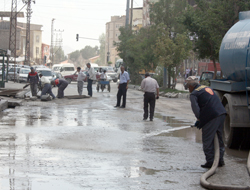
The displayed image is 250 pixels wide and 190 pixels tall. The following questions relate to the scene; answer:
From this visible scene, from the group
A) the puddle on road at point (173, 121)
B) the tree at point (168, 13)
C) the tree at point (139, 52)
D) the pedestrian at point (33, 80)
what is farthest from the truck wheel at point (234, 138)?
the tree at point (139, 52)

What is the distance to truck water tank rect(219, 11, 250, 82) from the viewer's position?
893 cm

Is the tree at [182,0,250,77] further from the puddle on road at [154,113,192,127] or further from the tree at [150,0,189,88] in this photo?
the puddle on road at [154,113,192,127]

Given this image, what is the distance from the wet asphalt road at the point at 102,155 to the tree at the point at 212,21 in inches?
425

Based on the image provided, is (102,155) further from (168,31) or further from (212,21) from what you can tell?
(168,31)

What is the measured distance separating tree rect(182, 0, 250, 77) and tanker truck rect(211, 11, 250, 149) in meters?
13.2

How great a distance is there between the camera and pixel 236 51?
30.4ft

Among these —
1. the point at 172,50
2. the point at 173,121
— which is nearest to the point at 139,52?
the point at 172,50

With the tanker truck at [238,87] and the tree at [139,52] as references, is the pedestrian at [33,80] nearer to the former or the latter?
the tree at [139,52]

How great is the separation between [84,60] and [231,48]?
18304 cm

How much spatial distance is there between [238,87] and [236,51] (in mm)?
849

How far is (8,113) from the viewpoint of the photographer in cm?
1489

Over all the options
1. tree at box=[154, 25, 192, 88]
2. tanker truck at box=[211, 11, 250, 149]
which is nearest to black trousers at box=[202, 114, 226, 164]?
tanker truck at box=[211, 11, 250, 149]

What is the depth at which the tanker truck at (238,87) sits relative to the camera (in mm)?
8670

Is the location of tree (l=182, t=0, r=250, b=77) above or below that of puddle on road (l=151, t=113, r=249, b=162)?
above
